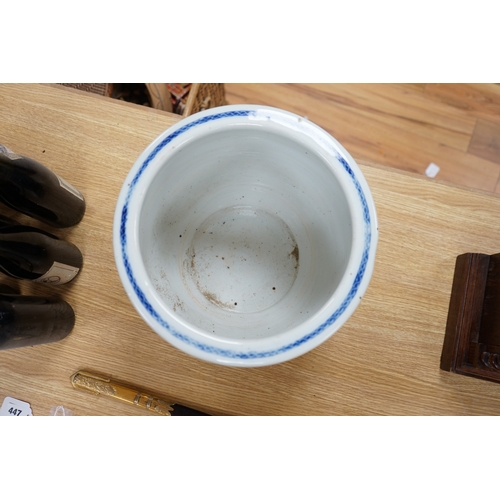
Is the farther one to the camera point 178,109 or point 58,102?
point 178,109

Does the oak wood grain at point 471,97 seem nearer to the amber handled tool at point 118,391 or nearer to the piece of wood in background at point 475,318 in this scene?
the piece of wood in background at point 475,318

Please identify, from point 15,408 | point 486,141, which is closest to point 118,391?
point 15,408

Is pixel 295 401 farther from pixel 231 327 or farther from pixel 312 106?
pixel 312 106

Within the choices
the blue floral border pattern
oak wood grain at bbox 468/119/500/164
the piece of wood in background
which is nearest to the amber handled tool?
the blue floral border pattern

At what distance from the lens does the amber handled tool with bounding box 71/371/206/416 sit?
0.57m

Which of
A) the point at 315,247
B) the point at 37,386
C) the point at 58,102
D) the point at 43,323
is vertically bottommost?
the point at 37,386

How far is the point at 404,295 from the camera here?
579 millimetres

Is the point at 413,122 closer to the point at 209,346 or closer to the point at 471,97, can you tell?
the point at 471,97

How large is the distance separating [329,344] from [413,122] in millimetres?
925

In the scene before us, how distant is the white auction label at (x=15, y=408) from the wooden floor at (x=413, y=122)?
1006 mm

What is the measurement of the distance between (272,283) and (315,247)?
8 cm

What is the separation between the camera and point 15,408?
0.59 meters

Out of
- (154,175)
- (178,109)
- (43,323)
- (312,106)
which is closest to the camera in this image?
(154,175)

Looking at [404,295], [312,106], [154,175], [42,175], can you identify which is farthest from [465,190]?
[312,106]
